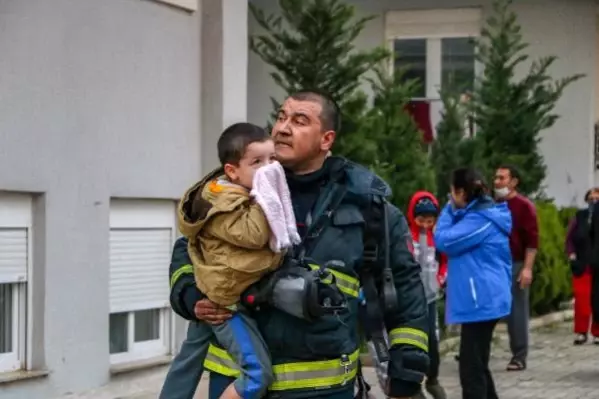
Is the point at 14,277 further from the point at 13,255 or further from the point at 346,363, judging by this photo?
the point at 346,363

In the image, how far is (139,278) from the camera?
1066 centimetres

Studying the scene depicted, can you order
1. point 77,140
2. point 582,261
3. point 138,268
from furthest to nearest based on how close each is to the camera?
point 582,261 → point 138,268 → point 77,140

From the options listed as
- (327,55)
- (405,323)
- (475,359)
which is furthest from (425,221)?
(405,323)

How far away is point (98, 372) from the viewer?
9914 millimetres

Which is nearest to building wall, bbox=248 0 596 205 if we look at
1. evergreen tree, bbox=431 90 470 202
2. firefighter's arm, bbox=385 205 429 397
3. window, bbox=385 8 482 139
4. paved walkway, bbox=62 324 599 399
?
window, bbox=385 8 482 139

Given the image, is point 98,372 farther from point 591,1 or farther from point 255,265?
point 591,1

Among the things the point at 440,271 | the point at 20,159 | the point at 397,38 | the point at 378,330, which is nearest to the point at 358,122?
the point at 440,271

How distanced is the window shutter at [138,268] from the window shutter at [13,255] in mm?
1038

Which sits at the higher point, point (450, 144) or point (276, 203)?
point (450, 144)

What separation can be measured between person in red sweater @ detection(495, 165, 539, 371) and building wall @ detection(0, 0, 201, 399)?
3128 millimetres

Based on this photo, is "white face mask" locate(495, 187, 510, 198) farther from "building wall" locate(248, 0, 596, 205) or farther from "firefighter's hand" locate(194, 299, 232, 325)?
"building wall" locate(248, 0, 596, 205)

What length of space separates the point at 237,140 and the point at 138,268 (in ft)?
19.9

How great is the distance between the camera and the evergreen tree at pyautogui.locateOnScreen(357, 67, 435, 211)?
13695mm

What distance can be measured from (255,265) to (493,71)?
15619mm
